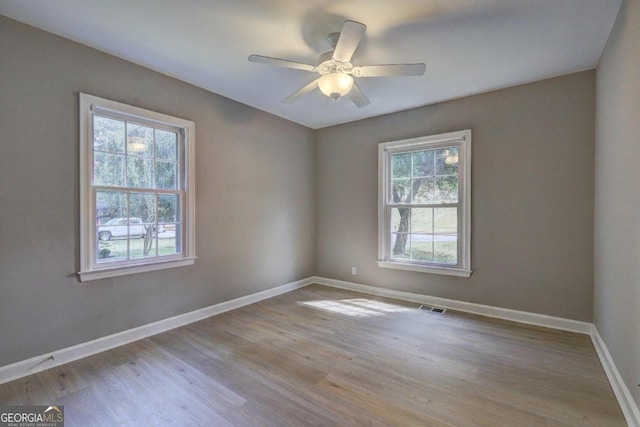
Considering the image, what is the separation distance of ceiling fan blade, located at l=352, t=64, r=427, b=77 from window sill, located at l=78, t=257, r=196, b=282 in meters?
2.54

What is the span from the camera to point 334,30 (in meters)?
2.24

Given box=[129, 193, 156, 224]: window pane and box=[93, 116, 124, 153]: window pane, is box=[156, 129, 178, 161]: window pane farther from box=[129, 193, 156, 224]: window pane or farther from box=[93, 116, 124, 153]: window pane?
box=[129, 193, 156, 224]: window pane

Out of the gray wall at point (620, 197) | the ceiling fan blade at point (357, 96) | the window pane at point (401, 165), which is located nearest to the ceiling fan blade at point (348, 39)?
the ceiling fan blade at point (357, 96)

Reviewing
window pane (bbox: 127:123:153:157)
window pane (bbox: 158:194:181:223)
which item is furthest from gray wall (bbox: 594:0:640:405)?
window pane (bbox: 127:123:153:157)

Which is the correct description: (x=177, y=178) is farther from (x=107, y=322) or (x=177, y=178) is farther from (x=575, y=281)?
(x=575, y=281)

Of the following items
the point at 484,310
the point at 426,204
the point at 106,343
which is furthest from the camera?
the point at 426,204

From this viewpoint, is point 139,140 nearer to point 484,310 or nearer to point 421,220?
point 421,220

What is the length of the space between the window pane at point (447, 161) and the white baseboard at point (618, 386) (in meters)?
2.11

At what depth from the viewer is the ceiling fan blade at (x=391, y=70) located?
2.13 m

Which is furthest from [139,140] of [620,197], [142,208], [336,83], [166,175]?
[620,197]

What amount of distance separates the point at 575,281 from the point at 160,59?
457cm

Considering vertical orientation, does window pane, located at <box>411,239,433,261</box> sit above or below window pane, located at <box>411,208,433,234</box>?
below

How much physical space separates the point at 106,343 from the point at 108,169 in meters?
1.55

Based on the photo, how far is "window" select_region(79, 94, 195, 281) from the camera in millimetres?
2490
